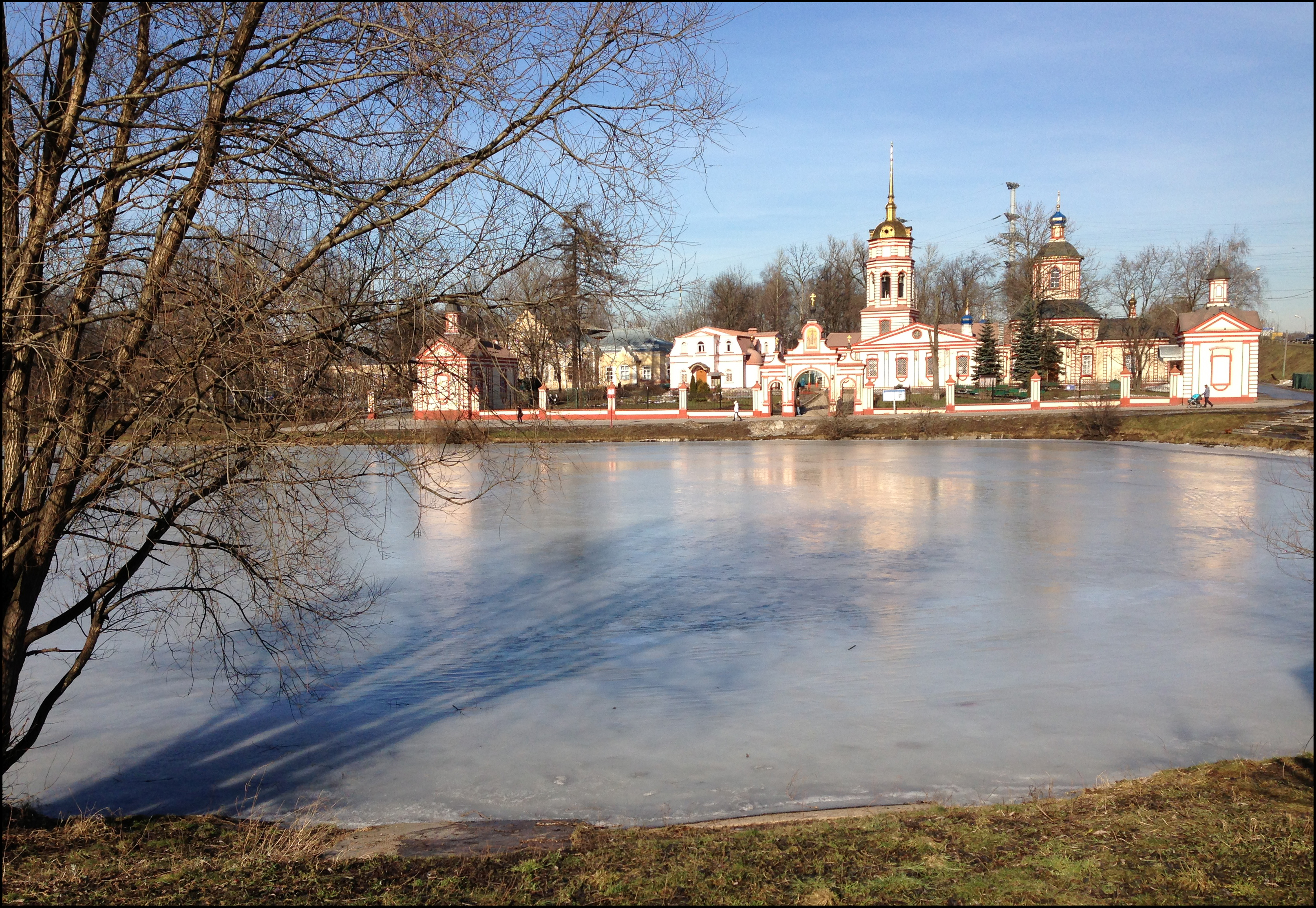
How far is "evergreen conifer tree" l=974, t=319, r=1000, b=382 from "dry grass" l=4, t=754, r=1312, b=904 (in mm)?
50589

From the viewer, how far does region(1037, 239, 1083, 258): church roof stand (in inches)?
2397

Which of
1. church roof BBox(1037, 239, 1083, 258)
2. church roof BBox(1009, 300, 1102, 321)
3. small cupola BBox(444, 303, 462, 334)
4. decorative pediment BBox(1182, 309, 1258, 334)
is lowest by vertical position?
small cupola BBox(444, 303, 462, 334)

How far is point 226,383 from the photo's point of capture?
154 inches

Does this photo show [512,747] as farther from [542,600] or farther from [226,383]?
[542,600]

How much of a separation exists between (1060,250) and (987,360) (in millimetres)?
13087

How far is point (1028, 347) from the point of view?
2119 inches

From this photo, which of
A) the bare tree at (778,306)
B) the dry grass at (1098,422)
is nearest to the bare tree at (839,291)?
the bare tree at (778,306)

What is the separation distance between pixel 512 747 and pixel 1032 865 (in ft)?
12.3

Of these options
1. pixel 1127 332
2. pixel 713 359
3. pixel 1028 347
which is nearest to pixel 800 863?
pixel 1028 347

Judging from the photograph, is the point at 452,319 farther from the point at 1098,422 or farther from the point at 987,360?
the point at 987,360

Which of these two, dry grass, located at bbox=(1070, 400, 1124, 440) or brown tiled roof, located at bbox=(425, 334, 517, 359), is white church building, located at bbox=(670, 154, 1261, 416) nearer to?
dry grass, located at bbox=(1070, 400, 1124, 440)

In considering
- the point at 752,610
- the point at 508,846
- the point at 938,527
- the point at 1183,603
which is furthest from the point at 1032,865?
the point at 938,527

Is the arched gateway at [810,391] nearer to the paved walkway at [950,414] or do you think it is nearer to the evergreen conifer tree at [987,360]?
the paved walkway at [950,414]

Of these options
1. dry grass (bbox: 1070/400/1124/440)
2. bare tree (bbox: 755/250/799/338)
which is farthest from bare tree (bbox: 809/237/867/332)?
dry grass (bbox: 1070/400/1124/440)
